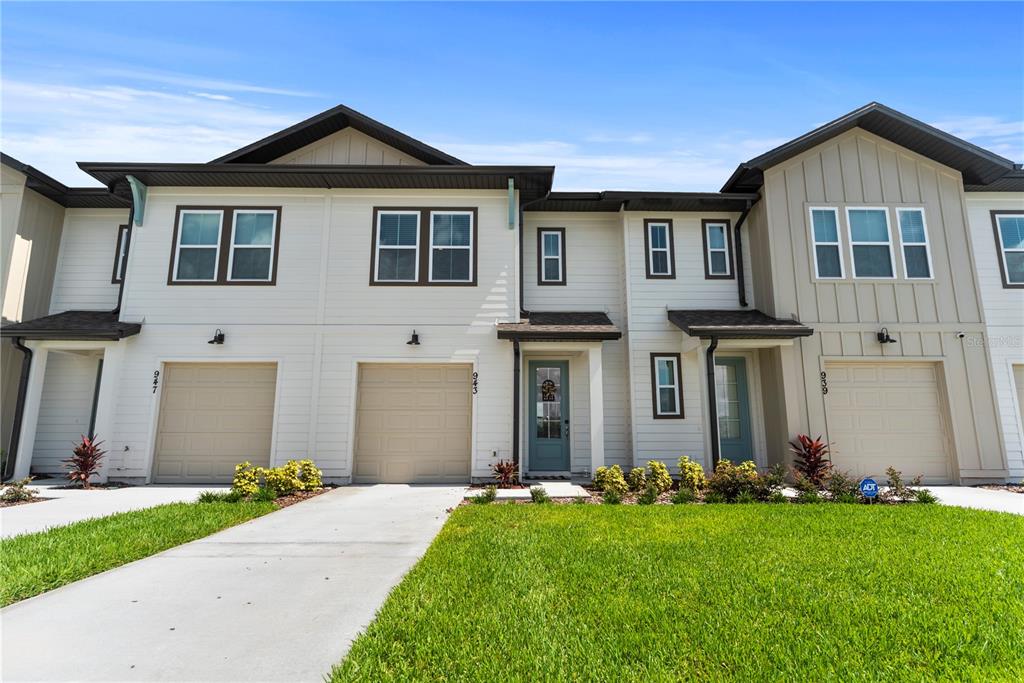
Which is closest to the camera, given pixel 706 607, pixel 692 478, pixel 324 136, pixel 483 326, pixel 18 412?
pixel 706 607

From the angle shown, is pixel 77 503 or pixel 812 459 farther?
pixel 812 459

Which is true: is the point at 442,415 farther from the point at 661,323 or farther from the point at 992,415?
the point at 992,415

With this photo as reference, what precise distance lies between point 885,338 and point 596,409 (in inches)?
240

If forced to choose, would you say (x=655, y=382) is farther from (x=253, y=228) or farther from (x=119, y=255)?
(x=119, y=255)

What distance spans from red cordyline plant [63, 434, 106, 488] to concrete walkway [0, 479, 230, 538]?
267 mm

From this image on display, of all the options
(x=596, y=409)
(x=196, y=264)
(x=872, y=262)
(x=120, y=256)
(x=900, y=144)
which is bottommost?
(x=596, y=409)

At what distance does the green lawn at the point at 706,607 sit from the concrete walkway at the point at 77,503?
5.13 meters

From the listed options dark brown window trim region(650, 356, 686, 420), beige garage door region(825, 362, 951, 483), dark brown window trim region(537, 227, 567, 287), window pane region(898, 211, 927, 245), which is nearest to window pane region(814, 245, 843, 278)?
window pane region(898, 211, 927, 245)

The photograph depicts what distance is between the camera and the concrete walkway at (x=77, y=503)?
6008 mm

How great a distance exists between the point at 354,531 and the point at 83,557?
8.04 feet

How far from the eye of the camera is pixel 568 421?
10.4 metres

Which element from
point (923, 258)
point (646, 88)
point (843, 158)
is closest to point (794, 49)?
point (646, 88)

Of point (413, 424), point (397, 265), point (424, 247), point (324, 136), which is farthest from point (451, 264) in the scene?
point (324, 136)

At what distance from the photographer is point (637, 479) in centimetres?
867
